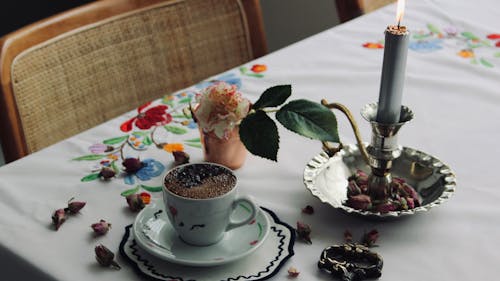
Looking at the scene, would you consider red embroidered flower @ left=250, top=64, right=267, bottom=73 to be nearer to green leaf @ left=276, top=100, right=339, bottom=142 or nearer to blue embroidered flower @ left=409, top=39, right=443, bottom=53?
blue embroidered flower @ left=409, top=39, right=443, bottom=53

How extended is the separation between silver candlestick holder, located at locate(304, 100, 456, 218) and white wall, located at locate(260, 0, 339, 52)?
194 cm

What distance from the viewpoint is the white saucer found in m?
0.79

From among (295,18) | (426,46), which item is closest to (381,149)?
(426,46)

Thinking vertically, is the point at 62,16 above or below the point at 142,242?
above

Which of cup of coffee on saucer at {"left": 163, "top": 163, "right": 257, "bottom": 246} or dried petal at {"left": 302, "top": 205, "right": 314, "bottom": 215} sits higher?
cup of coffee on saucer at {"left": 163, "top": 163, "right": 257, "bottom": 246}

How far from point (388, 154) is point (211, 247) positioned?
0.24m

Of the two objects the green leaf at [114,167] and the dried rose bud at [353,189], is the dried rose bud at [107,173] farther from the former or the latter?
the dried rose bud at [353,189]


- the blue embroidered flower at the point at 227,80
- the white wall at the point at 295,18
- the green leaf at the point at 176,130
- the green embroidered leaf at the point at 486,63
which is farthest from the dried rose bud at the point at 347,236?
the white wall at the point at 295,18

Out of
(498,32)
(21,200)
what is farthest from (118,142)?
(498,32)

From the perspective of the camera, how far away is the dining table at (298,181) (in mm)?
804

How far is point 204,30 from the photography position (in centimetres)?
154

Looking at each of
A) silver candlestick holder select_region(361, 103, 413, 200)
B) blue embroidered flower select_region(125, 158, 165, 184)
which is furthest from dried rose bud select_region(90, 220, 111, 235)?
silver candlestick holder select_region(361, 103, 413, 200)

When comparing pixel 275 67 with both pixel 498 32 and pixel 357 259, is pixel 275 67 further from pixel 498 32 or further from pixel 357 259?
pixel 357 259

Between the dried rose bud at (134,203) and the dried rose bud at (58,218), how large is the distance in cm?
8
